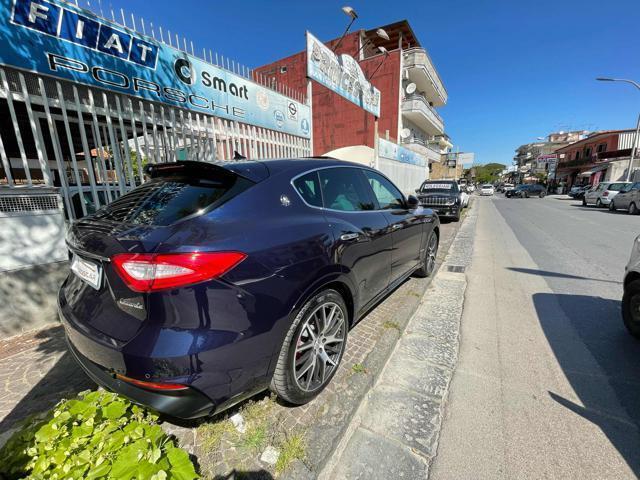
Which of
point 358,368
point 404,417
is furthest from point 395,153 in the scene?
point 404,417

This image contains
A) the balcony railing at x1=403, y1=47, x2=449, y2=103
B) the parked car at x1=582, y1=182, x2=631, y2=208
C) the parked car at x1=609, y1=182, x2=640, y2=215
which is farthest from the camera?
the balcony railing at x1=403, y1=47, x2=449, y2=103

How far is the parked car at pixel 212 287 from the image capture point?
1.40 meters

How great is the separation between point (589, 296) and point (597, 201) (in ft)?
68.4

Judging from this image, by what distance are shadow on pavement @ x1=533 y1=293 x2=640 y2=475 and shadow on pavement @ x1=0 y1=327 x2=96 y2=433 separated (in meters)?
3.89

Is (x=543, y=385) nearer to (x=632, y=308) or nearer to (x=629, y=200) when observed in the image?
(x=632, y=308)

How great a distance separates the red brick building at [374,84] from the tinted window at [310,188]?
1521 cm

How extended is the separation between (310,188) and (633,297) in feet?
11.3

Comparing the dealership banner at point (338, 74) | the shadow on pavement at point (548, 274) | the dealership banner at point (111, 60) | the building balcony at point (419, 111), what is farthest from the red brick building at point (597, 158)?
the dealership banner at point (111, 60)

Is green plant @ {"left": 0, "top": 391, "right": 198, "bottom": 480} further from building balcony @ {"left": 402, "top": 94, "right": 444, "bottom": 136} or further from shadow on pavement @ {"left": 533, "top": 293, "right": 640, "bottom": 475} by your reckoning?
building balcony @ {"left": 402, "top": 94, "right": 444, "bottom": 136}

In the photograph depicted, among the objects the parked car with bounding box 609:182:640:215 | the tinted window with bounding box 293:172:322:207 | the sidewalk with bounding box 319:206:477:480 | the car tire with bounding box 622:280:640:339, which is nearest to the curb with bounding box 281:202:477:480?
the sidewalk with bounding box 319:206:477:480

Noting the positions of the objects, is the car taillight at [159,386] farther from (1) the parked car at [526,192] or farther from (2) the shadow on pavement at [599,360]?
(1) the parked car at [526,192]

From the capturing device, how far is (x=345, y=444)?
186 centimetres

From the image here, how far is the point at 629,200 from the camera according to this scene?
14492 millimetres

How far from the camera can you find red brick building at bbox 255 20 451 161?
18.3 metres
